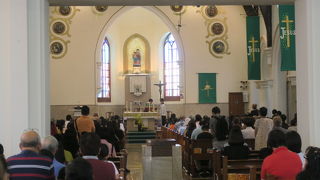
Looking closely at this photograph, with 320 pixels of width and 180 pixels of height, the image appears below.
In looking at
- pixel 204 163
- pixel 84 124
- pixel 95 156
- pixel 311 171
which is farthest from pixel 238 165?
pixel 311 171

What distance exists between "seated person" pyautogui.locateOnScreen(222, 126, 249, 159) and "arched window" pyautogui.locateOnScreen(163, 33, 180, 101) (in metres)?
19.2

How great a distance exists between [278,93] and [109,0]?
1487cm

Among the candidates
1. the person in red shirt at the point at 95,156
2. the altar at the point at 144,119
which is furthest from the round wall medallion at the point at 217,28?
the person in red shirt at the point at 95,156

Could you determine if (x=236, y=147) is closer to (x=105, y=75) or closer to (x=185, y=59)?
(x=185, y=59)

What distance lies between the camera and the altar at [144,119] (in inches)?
987

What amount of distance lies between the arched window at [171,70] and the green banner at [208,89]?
217 centimetres

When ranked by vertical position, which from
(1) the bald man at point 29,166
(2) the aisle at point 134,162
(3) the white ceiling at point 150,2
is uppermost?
(3) the white ceiling at point 150,2

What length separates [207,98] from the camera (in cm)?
2619

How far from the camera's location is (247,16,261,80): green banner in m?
20.0

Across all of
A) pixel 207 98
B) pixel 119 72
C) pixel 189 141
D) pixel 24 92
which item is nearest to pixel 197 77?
pixel 207 98

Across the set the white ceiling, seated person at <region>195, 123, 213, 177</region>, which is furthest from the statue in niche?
the white ceiling

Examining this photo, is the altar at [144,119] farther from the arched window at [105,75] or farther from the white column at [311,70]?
the white column at [311,70]

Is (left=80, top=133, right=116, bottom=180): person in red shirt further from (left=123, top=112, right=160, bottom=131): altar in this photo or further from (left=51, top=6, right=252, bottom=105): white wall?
(left=51, top=6, right=252, bottom=105): white wall

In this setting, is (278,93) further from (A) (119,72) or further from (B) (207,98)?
(A) (119,72)
